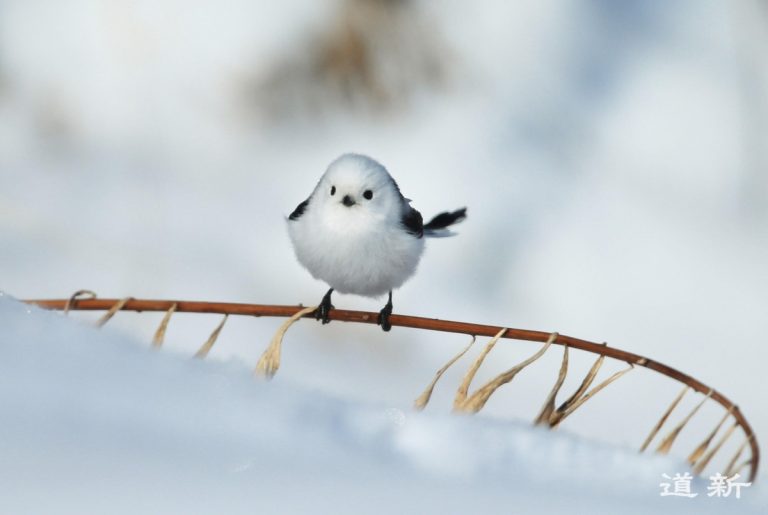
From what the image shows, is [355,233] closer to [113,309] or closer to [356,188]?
[356,188]

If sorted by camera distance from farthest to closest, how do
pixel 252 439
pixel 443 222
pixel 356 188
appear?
pixel 443 222
pixel 356 188
pixel 252 439

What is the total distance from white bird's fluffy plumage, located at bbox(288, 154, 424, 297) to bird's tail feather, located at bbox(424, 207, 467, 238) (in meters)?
0.12

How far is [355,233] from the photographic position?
78 cm

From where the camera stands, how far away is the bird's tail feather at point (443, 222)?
3.07ft

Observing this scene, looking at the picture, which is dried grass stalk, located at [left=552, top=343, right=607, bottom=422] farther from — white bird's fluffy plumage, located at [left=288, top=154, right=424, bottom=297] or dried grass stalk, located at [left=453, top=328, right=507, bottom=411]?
white bird's fluffy plumage, located at [left=288, top=154, right=424, bottom=297]

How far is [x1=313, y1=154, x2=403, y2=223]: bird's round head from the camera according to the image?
76 cm

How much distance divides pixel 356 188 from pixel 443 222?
0.21 m

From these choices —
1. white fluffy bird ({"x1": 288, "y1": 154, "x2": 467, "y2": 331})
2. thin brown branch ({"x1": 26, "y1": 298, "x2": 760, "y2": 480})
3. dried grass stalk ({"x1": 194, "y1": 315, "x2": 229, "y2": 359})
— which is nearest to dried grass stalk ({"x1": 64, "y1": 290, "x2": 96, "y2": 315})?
thin brown branch ({"x1": 26, "y1": 298, "x2": 760, "y2": 480})

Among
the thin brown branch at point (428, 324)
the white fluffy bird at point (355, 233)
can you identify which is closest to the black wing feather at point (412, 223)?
the white fluffy bird at point (355, 233)

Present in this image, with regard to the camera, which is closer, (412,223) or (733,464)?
(733,464)

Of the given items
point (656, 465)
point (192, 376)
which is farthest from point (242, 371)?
point (656, 465)

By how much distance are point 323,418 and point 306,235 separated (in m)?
0.34

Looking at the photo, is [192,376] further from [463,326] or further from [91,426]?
[463,326]

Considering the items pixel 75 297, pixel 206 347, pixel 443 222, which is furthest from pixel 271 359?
pixel 443 222
